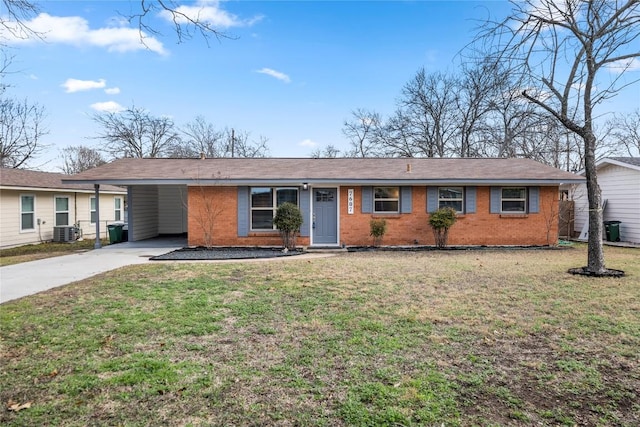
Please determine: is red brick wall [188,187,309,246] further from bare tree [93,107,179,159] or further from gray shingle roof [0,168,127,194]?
bare tree [93,107,179,159]

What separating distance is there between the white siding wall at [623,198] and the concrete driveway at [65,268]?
59.0 ft

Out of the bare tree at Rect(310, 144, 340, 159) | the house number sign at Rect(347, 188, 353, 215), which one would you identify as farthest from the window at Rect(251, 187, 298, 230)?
the bare tree at Rect(310, 144, 340, 159)

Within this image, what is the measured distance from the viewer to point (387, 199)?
13.8 m

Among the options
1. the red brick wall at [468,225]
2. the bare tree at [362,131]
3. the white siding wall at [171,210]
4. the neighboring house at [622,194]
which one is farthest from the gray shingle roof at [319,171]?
the bare tree at [362,131]

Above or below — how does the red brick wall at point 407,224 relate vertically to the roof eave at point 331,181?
below

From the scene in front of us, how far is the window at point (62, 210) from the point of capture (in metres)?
17.0

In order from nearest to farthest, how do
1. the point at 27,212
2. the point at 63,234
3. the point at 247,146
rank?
1. the point at 27,212
2. the point at 63,234
3. the point at 247,146

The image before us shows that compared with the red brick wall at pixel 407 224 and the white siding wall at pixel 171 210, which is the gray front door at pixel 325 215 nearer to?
the red brick wall at pixel 407 224

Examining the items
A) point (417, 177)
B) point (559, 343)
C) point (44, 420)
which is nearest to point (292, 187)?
point (417, 177)

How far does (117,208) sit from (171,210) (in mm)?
6421

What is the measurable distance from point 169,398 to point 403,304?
3.78 m

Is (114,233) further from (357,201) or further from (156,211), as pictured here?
(357,201)

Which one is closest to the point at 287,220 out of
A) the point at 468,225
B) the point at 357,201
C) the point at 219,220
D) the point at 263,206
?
the point at 263,206

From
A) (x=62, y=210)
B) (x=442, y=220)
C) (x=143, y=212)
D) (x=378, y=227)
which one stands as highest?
(x=62, y=210)
